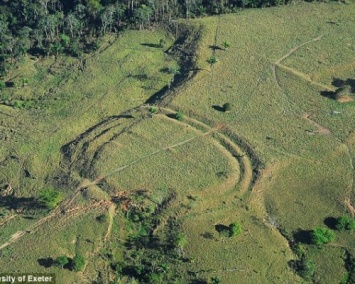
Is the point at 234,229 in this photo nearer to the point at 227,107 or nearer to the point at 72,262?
the point at 72,262

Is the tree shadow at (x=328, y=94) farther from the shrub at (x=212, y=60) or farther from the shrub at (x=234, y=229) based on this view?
the shrub at (x=234, y=229)

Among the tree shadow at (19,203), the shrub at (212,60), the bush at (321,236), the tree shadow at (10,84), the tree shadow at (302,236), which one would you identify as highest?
the shrub at (212,60)

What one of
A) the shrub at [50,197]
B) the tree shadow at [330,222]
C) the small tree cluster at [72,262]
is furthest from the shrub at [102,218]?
the tree shadow at [330,222]

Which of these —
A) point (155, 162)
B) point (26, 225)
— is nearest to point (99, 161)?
point (155, 162)

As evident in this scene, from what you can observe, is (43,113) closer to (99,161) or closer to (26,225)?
(99,161)

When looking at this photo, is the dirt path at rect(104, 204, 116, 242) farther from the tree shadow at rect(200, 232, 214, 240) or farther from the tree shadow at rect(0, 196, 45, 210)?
the tree shadow at rect(200, 232, 214, 240)

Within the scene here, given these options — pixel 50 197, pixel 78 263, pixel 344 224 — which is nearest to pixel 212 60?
pixel 344 224
